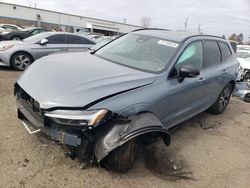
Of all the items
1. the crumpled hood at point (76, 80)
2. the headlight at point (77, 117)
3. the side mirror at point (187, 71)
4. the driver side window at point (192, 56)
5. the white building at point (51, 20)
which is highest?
the driver side window at point (192, 56)

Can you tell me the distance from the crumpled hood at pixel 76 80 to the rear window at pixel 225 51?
2.74 metres

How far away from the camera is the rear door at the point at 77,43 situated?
9211 millimetres

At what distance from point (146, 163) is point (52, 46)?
6446 millimetres

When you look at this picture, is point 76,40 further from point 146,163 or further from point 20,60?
point 146,163

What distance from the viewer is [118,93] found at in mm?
2930

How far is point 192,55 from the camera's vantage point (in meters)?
4.19

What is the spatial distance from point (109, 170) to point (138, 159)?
1.83 ft

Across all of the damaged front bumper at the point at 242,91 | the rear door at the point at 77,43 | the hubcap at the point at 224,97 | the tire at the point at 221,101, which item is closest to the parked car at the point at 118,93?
the tire at the point at 221,101

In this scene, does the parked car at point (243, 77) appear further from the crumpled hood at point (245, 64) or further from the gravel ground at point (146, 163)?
the gravel ground at point (146, 163)

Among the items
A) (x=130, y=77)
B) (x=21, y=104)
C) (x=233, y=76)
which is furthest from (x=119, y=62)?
(x=233, y=76)

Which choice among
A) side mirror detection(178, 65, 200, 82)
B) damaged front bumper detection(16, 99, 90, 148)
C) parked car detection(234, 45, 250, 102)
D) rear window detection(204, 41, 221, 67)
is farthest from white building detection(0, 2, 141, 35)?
damaged front bumper detection(16, 99, 90, 148)

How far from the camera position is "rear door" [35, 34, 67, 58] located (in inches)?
328

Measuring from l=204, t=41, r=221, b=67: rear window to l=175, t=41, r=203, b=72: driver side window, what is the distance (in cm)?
23

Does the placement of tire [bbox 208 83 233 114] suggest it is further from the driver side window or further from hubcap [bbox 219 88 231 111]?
the driver side window
